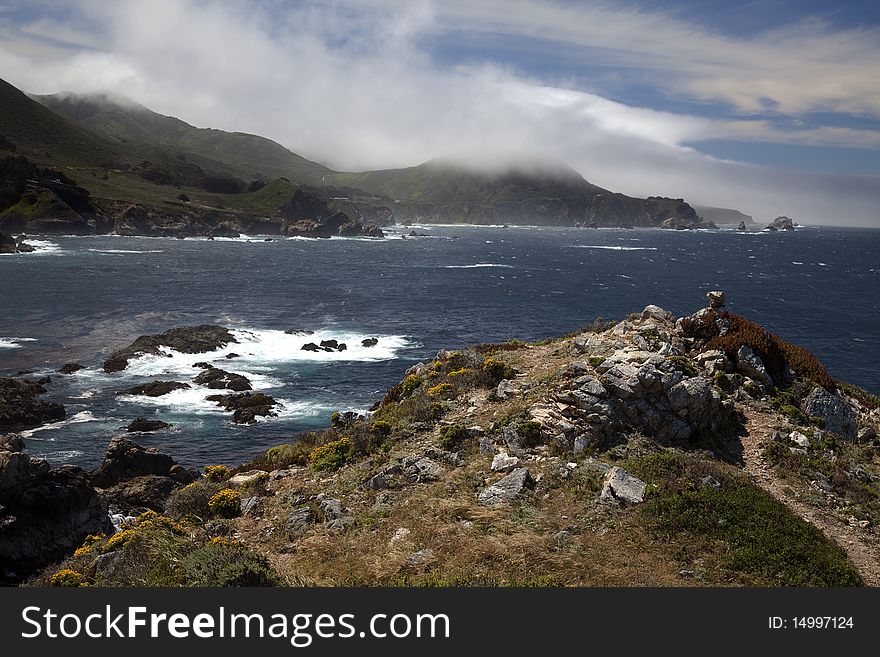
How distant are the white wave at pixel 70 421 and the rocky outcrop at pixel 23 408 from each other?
23.7 inches

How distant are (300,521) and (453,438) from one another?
6002 millimetres

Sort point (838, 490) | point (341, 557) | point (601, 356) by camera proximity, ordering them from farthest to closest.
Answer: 1. point (601, 356)
2. point (838, 490)
3. point (341, 557)

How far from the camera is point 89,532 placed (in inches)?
833

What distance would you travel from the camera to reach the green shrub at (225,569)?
1168 centimetres

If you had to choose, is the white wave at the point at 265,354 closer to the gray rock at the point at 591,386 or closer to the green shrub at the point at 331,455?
the green shrub at the point at 331,455

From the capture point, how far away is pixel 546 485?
55.4 ft

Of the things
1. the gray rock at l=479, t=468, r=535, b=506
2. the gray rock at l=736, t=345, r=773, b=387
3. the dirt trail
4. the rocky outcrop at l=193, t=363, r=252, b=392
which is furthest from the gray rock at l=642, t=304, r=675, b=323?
the rocky outcrop at l=193, t=363, r=252, b=392

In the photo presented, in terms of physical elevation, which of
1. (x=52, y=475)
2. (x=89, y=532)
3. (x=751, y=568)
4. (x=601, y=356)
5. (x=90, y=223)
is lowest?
(x=89, y=532)

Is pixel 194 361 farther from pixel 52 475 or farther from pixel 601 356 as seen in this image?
pixel 601 356

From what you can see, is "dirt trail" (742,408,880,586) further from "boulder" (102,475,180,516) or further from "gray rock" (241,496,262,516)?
"boulder" (102,475,180,516)

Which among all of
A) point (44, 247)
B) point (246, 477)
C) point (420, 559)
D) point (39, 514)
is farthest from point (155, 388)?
point (44, 247)

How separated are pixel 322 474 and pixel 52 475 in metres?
10.1

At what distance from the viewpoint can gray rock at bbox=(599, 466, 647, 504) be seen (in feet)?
51.6

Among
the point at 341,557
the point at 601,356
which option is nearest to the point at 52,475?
the point at 341,557
